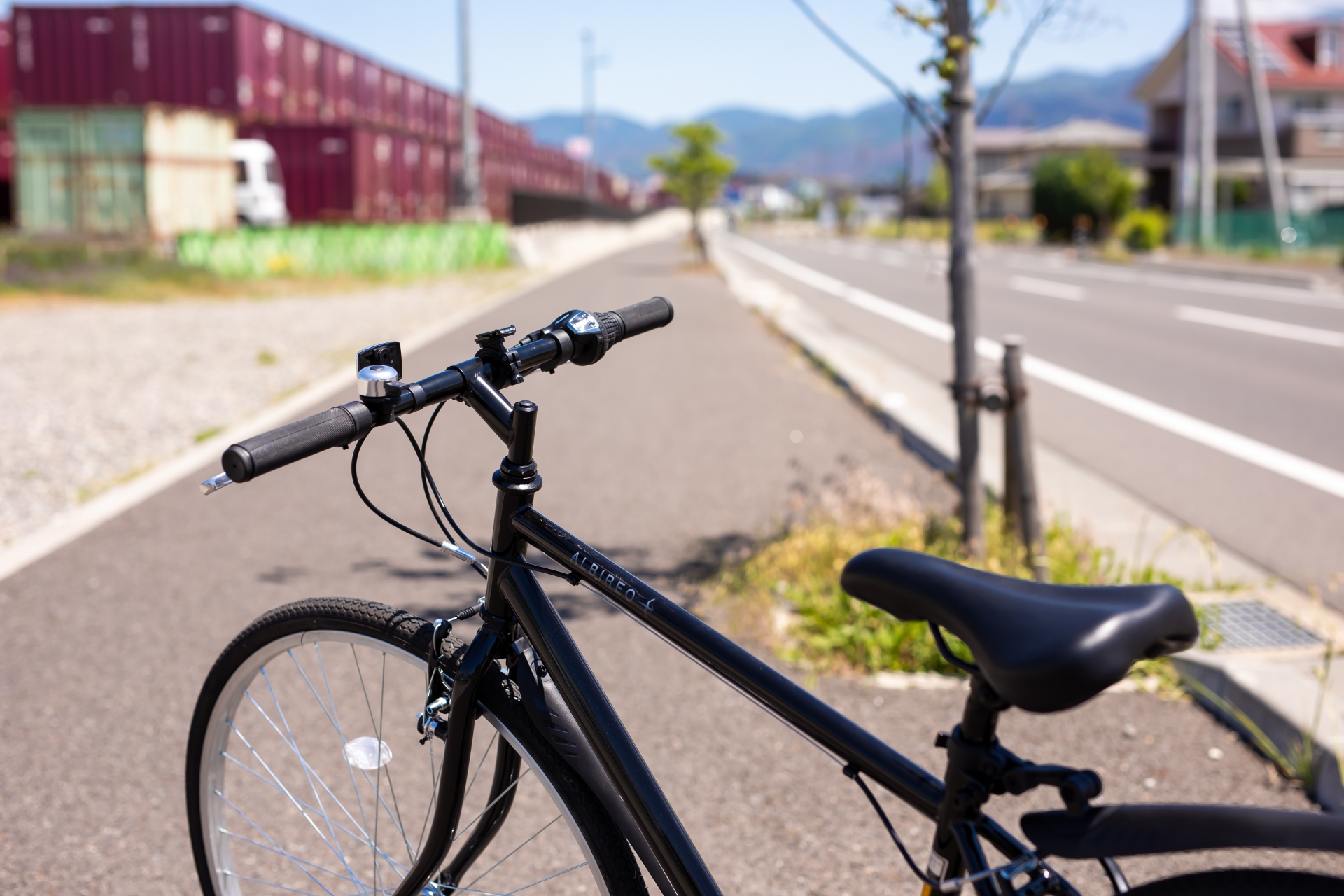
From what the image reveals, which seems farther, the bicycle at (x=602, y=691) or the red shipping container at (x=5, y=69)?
the red shipping container at (x=5, y=69)

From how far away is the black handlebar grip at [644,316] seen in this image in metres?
1.92

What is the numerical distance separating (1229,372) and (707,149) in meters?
25.8

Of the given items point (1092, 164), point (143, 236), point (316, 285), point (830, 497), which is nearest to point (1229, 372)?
point (830, 497)

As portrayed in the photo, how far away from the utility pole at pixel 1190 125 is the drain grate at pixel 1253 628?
26.4 meters

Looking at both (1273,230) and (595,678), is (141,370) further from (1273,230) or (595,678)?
(1273,230)

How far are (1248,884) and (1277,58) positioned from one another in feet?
202

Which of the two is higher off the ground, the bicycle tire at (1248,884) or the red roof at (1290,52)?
the red roof at (1290,52)

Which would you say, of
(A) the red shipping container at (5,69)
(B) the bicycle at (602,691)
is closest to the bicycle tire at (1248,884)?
(B) the bicycle at (602,691)

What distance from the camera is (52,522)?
5.82m

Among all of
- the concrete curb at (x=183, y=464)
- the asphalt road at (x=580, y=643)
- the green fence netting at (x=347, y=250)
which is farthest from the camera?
the green fence netting at (x=347, y=250)

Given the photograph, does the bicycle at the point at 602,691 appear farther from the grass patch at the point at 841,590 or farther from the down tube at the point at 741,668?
the grass patch at the point at 841,590

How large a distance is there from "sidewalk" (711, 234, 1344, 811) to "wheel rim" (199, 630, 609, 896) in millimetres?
2007

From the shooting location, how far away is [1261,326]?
13.9 m

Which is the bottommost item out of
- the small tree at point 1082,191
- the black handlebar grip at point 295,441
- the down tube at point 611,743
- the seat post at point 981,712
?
the down tube at point 611,743
